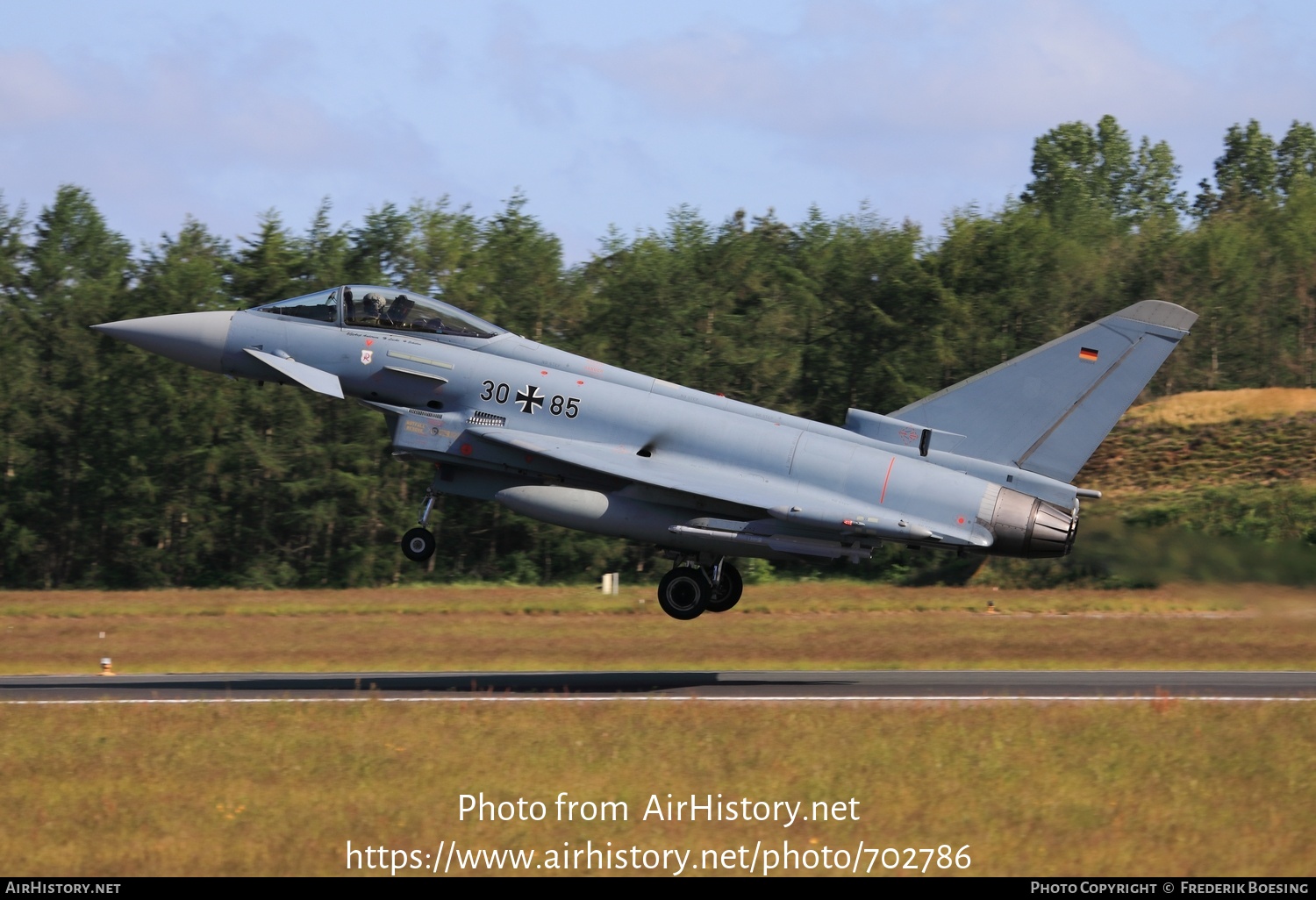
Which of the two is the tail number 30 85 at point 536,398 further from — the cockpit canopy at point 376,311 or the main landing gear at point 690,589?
the main landing gear at point 690,589

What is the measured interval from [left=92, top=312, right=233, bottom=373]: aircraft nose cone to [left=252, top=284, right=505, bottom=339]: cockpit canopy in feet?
2.32

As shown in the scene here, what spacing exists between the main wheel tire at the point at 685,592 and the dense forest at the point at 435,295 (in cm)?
2789

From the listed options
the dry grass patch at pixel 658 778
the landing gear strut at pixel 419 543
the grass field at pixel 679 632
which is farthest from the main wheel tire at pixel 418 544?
the grass field at pixel 679 632

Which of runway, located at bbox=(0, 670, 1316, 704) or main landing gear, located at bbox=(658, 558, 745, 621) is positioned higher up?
main landing gear, located at bbox=(658, 558, 745, 621)

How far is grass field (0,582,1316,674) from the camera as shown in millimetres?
26422

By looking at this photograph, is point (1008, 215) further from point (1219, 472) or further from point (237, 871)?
point (237, 871)

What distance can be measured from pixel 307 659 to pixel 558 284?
3196 cm

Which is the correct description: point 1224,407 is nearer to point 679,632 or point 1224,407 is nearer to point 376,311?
point 679,632

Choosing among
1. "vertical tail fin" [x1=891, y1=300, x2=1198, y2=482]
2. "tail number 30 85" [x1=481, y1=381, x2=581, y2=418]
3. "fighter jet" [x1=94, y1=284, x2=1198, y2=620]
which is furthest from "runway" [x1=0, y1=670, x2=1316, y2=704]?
"tail number 30 85" [x1=481, y1=381, x2=581, y2=418]

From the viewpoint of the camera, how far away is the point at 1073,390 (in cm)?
2117

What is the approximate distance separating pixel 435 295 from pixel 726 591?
3522 cm

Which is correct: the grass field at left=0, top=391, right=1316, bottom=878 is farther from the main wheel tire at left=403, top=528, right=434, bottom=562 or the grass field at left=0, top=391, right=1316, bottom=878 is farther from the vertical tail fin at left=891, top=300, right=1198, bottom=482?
the vertical tail fin at left=891, top=300, right=1198, bottom=482

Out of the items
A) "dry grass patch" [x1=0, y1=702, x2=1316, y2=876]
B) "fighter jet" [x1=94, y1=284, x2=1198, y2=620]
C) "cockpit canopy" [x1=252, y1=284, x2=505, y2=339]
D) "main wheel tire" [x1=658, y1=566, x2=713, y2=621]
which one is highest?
"cockpit canopy" [x1=252, y1=284, x2=505, y2=339]

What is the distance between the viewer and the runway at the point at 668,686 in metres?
20.6
